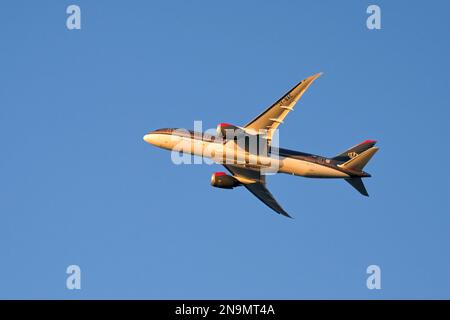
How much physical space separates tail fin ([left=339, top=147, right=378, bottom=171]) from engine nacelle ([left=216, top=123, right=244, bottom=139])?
12.3 meters

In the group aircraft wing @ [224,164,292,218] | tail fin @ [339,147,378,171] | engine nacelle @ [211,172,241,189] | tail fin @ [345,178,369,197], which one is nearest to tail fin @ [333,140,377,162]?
tail fin @ [339,147,378,171]

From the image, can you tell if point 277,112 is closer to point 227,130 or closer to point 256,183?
point 227,130

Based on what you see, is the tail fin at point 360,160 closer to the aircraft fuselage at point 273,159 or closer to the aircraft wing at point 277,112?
the aircraft fuselage at point 273,159

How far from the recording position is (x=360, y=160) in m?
101

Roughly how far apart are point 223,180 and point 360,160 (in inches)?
613

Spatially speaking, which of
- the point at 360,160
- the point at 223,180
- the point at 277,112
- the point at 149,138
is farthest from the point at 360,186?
the point at 149,138

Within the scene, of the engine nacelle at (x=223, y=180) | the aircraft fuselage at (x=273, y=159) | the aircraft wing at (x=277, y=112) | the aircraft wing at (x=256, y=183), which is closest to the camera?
the aircraft wing at (x=277, y=112)

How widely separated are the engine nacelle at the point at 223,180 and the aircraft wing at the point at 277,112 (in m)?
8.45

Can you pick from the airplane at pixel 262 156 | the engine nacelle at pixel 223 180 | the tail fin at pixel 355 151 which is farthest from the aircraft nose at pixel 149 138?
the tail fin at pixel 355 151

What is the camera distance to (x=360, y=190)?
101 metres

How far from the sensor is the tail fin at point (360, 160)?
100062 millimetres

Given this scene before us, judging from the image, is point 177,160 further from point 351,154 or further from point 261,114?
point 351,154

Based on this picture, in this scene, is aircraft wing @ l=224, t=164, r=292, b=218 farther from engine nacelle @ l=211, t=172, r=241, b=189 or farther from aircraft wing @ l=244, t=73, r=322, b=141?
aircraft wing @ l=244, t=73, r=322, b=141

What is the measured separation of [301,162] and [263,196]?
22.2 ft
